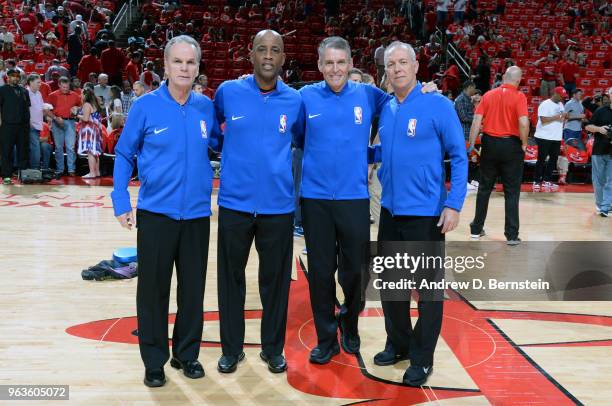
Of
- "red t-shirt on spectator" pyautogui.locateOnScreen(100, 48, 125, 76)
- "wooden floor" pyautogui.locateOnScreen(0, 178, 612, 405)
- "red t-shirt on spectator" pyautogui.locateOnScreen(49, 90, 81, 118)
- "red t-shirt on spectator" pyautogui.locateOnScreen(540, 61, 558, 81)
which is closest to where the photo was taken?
"wooden floor" pyautogui.locateOnScreen(0, 178, 612, 405)

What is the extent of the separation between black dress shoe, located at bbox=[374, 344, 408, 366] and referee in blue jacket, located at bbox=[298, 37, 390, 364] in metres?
0.27

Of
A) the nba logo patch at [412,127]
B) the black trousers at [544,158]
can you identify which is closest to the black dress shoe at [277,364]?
the nba logo patch at [412,127]

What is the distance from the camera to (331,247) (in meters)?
3.77

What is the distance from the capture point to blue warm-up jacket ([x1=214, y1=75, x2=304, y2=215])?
3.55 meters

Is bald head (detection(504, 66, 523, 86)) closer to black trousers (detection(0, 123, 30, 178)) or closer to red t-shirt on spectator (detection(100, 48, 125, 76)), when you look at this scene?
black trousers (detection(0, 123, 30, 178))

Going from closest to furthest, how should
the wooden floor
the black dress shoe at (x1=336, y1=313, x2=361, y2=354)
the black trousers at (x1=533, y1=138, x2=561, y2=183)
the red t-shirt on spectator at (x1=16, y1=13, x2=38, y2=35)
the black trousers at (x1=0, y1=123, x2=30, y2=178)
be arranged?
the wooden floor, the black dress shoe at (x1=336, y1=313, x2=361, y2=354), the black trousers at (x1=0, y1=123, x2=30, y2=178), the black trousers at (x1=533, y1=138, x2=561, y2=183), the red t-shirt on spectator at (x1=16, y1=13, x2=38, y2=35)

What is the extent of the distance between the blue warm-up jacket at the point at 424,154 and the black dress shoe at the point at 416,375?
2.66 feet

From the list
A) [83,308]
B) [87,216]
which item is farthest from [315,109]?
[87,216]

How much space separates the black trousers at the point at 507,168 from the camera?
6957mm

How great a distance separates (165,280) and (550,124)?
8707mm

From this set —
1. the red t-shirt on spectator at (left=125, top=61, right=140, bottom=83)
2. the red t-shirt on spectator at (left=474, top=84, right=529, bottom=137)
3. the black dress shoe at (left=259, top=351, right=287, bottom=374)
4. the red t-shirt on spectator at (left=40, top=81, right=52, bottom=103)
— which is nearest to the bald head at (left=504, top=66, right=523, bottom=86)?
the red t-shirt on spectator at (left=474, top=84, right=529, bottom=137)

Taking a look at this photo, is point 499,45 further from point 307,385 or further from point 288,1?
point 307,385

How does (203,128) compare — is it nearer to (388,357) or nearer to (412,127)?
(412,127)

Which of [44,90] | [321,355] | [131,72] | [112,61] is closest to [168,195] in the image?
[321,355]
